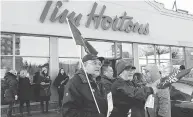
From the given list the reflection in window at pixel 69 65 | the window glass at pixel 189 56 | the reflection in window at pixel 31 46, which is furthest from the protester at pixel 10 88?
the window glass at pixel 189 56

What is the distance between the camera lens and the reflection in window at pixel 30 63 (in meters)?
10.4

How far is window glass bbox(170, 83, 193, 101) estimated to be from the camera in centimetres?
584

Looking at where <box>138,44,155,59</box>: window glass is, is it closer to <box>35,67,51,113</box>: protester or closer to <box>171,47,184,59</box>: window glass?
<box>171,47,184,59</box>: window glass

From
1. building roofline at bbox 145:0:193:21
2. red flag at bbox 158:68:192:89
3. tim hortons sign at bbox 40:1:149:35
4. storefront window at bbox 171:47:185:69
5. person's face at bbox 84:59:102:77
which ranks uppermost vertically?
building roofline at bbox 145:0:193:21

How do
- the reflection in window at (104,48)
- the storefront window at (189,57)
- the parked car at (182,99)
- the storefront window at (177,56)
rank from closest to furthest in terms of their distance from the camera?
the parked car at (182,99) → the reflection in window at (104,48) → the storefront window at (177,56) → the storefront window at (189,57)

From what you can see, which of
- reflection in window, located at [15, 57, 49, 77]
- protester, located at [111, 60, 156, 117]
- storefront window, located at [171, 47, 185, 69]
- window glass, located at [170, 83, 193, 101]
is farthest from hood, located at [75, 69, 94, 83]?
storefront window, located at [171, 47, 185, 69]

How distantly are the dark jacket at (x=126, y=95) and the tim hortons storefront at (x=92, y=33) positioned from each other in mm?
3684

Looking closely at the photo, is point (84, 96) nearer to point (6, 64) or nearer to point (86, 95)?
point (86, 95)

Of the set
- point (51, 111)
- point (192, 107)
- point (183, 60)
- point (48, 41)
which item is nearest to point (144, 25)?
point (183, 60)

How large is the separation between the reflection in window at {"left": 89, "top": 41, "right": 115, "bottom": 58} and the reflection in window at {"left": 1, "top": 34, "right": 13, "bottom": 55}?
14.8 ft

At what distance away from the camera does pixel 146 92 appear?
313 centimetres

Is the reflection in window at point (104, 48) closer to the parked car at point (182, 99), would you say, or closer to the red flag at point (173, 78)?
the parked car at point (182, 99)

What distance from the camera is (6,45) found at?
10180mm

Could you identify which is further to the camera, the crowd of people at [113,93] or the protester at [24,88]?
the protester at [24,88]
